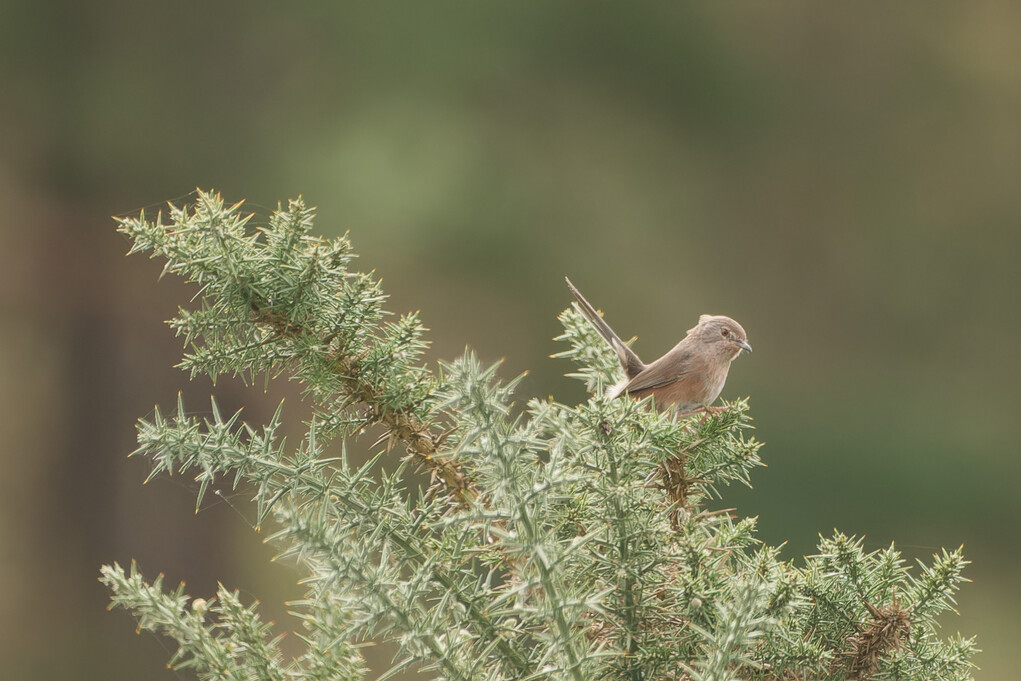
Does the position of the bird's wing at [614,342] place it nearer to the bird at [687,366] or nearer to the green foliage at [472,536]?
the bird at [687,366]

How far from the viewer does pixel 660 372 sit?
2.07 feet

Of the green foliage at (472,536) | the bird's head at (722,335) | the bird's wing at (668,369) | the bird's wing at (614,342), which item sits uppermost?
the bird's head at (722,335)

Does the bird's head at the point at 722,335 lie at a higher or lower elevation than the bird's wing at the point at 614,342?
higher

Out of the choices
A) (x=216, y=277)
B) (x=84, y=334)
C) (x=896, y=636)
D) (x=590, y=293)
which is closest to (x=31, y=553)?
(x=84, y=334)

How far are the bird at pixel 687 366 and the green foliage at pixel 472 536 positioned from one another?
0.22 m

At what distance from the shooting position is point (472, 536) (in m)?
0.34

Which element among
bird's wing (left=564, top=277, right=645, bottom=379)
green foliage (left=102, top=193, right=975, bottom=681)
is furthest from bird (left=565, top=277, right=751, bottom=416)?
green foliage (left=102, top=193, right=975, bottom=681)

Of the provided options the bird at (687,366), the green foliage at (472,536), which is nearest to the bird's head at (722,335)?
the bird at (687,366)

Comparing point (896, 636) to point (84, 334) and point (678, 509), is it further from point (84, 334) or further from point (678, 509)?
point (84, 334)

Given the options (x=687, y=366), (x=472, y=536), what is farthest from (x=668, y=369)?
(x=472, y=536)

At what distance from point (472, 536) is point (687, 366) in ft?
1.13

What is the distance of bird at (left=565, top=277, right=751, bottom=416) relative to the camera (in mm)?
605

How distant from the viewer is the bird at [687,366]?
605mm

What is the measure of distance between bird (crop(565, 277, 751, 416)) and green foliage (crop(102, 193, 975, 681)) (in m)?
0.22
